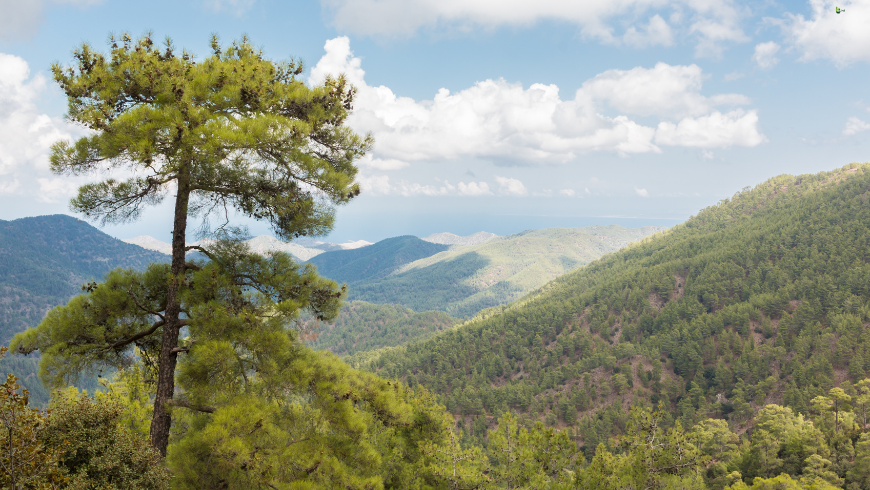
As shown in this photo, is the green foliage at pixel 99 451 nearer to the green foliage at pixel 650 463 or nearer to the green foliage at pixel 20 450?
the green foliage at pixel 20 450

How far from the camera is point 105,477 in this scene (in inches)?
278

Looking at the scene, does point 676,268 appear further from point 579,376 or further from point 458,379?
point 458,379

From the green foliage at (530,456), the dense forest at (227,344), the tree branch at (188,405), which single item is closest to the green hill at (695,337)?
the green foliage at (530,456)

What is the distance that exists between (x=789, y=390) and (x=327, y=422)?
93283 millimetres

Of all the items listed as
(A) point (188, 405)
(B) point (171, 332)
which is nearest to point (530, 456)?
(A) point (188, 405)

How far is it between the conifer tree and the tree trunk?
22 mm

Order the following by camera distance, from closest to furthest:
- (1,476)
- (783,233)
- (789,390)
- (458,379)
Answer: (1,476), (789,390), (458,379), (783,233)

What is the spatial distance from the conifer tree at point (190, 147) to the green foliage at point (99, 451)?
3.54ft

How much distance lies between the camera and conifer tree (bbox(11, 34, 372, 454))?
791cm

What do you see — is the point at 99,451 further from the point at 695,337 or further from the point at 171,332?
the point at 695,337

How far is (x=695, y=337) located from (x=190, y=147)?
121 meters

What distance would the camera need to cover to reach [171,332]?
898 cm

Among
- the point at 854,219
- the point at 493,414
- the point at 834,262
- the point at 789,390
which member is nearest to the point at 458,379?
the point at 493,414

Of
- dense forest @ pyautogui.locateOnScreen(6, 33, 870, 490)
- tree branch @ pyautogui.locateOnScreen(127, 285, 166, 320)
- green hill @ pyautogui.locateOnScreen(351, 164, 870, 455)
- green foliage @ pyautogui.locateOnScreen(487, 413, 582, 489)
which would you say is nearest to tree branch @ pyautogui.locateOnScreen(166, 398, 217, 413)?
dense forest @ pyautogui.locateOnScreen(6, 33, 870, 490)
